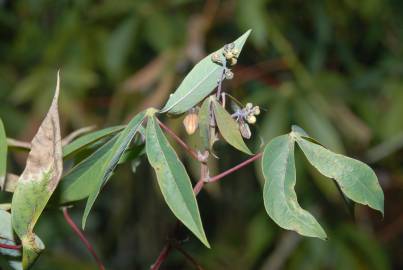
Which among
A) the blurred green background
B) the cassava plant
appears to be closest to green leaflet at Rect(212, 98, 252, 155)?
the cassava plant

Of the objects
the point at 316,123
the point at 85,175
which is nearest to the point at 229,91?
the point at 316,123

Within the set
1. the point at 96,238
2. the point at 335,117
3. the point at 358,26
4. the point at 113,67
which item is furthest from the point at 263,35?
the point at 96,238

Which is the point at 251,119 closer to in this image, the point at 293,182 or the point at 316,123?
the point at 293,182

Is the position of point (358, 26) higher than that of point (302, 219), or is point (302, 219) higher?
point (302, 219)

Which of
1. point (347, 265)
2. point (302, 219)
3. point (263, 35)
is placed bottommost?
point (347, 265)

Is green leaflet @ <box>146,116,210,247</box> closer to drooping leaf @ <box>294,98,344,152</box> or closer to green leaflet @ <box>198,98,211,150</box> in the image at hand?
green leaflet @ <box>198,98,211,150</box>

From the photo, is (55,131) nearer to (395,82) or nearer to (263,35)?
(263,35)
